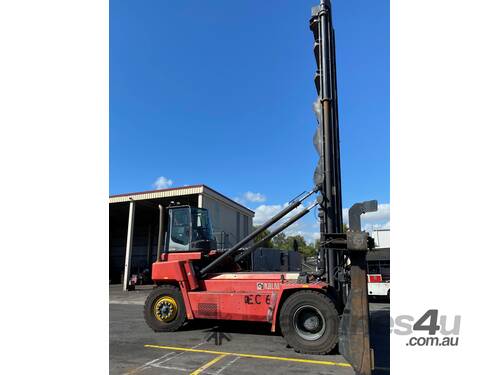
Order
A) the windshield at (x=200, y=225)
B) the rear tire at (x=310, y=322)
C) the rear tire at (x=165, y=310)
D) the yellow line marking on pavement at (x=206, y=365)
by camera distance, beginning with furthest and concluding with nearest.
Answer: the windshield at (x=200, y=225) → the rear tire at (x=165, y=310) → the rear tire at (x=310, y=322) → the yellow line marking on pavement at (x=206, y=365)

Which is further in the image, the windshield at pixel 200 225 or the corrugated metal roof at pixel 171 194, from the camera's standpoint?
the corrugated metal roof at pixel 171 194

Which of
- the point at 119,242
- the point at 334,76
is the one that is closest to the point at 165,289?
the point at 334,76

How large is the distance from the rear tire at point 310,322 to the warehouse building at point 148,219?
1215 centimetres

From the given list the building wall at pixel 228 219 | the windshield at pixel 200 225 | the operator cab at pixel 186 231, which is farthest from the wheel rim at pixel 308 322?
the building wall at pixel 228 219

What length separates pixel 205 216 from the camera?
9.27 meters

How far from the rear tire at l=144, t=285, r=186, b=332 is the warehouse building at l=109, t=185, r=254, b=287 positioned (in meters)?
9.85

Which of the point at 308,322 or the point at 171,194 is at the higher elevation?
the point at 171,194

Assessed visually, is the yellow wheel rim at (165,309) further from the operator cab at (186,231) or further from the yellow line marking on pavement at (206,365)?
the yellow line marking on pavement at (206,365)

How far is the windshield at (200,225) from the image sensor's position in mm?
8734

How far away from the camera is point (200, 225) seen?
8977 millimetres

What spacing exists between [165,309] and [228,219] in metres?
19.3

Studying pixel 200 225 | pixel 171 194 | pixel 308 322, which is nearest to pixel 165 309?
pixel 200 225

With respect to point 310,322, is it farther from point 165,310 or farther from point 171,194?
point 171,194

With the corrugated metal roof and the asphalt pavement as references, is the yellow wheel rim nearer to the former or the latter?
the asphalt pavement
